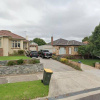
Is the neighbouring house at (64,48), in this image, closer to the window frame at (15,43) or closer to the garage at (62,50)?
the garage at (62,50)

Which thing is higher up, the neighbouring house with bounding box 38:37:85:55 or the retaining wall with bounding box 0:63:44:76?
the neighbouring house with bounding box 38:37:85:55

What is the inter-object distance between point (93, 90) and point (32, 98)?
4.03 m

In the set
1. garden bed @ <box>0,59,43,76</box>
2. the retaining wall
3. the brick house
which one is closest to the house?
garden bed @ <box>0,59,43,76</box>

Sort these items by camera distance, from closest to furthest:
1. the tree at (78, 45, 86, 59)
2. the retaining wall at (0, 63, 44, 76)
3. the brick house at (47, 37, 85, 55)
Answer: the retaining wall at (0, 63, 44, 76) → the tree at (78, 45, 86, 59) → the brick house at (47, 37, 85, 55)

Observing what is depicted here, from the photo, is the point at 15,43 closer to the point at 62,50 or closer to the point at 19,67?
the point at 19,67

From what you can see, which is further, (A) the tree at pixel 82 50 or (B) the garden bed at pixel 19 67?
(A) the tree at pixel 82 50

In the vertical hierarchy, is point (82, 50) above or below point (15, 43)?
below

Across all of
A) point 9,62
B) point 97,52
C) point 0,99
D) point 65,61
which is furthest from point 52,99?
point 97,52

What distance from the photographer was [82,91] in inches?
212

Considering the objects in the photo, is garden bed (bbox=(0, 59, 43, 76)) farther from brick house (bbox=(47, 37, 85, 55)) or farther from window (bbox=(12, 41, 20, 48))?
brick house (bbox=(47, 37, 85, 55))

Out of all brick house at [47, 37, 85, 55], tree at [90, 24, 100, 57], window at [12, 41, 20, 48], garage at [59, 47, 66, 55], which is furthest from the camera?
garage at [59, 47, 66, 55]

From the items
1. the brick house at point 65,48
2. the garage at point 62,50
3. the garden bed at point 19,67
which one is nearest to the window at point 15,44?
the brick house at point 65,48

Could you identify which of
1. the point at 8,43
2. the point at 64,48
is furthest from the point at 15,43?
the point at 64,48

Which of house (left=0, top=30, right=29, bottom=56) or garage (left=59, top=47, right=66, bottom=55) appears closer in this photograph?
house (left=0, top=30, right=29, bottom=56)
